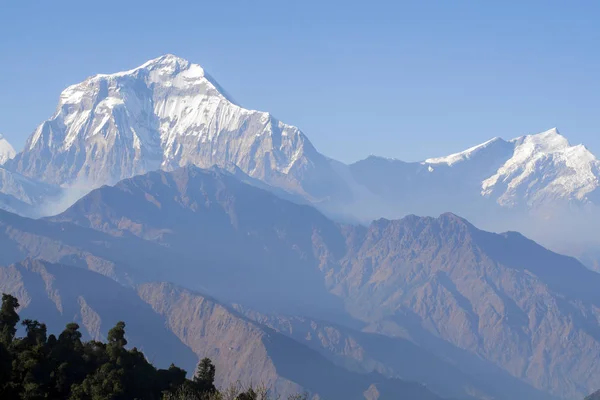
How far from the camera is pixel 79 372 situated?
142 meters

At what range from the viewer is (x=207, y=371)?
518 ft

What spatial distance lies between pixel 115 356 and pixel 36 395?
2055 centimetres

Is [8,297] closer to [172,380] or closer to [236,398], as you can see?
[172,380]

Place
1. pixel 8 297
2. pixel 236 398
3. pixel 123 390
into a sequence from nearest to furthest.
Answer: pixel 236 398, pixel 123 390, pixel 8 297

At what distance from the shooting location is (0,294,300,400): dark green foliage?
127513 mm

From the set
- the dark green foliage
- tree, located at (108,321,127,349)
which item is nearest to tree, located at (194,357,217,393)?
the dark green foliage

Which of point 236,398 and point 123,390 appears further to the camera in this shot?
point 123,390

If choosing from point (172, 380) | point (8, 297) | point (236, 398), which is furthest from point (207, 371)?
point (236, 398)

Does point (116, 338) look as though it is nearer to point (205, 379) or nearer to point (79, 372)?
point (79, 372)

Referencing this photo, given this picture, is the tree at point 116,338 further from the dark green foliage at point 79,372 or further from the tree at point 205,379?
the tree at point 205,379

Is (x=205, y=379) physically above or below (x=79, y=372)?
above

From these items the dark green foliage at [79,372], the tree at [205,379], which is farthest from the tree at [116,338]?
the tree at [205,379]

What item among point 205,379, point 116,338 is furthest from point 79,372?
point 205,379

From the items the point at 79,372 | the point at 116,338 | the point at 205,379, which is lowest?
the point at 79,372
